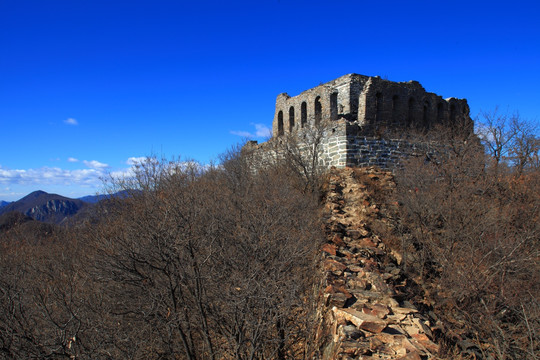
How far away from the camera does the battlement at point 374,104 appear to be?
540 inches

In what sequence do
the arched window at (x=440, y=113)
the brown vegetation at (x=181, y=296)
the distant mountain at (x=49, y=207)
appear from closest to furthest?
the brown vegetation at (x=181, y=296) < the arched window at (x=440, y=113) < the distant mountain at (x=49, y=207)

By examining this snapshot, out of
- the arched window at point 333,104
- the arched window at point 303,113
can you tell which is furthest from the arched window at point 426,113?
the arched window at point 303,113

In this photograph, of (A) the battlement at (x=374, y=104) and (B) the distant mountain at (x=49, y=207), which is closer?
(A) the battlement at (x=374, y=104)

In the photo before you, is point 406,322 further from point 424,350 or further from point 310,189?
point 310,189

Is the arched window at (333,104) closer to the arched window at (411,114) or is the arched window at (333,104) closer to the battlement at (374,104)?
the battlement at (374,104)

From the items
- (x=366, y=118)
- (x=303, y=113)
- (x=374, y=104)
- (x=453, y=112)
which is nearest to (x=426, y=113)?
(x=453, y=112)

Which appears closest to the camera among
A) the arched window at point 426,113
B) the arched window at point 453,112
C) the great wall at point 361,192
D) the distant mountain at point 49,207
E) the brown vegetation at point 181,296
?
the great wall at point 361,192

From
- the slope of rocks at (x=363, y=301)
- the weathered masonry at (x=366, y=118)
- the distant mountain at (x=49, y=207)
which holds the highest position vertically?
the weathered masonry at (x=366, y=118)

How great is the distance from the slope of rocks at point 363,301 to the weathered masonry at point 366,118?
10.1 ft

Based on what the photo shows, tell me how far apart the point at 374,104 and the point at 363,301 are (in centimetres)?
1005

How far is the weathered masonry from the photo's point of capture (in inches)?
498

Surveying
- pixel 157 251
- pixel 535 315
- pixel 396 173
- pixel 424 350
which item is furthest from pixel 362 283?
pixel 396 173

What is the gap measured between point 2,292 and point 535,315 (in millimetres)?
10266

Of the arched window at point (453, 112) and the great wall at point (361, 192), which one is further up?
the arched window at point (453, 112)
